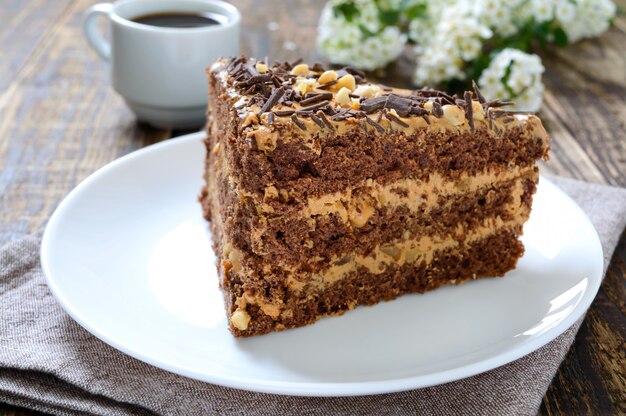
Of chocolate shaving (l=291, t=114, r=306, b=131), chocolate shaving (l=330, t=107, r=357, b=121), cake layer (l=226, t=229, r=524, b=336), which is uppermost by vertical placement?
chocolate shaving (l=291, t=114, r=306, b=131)

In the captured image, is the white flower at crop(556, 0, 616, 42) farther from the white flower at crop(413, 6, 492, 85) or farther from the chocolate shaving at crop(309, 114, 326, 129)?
the chocolate shaving at crop(309, 114, 326, 129)

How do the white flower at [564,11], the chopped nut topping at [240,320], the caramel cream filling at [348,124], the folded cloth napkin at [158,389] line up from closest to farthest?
1. the folded cloth napkin at [158,389]
2. the caramel cream filling at [348,124]
3. the chopped nut topping at [240,320]
4. the white flower at [564,11]

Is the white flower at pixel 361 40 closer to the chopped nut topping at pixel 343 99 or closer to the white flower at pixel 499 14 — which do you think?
the white flower at pixel 499 14

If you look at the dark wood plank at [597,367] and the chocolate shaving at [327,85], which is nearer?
the dark wood plank at [597,367]

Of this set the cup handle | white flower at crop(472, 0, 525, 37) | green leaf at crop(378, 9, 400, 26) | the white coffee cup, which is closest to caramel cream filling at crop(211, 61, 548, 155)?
the white coffee cup

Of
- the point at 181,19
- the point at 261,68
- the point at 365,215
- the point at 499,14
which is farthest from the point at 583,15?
the point at 365,215

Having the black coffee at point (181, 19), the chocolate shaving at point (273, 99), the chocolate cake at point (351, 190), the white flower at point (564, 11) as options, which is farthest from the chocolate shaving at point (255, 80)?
the white flower at point (564, 11)
